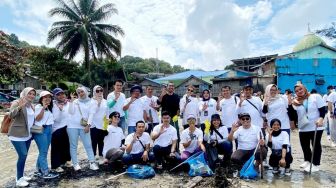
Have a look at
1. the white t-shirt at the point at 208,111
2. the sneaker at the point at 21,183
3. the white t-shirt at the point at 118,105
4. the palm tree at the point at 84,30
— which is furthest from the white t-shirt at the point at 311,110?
A: the palm tree at the point at 84,30

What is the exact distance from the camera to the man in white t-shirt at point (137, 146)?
690cm

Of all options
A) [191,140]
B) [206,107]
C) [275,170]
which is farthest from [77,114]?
[275,170]

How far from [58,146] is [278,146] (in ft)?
15.7

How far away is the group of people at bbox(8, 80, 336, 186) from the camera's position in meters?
6.24

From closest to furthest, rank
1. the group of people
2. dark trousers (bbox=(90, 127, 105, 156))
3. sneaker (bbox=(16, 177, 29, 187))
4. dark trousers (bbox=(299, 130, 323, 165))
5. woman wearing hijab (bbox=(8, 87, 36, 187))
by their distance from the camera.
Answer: woman wearing hijab (bbox=(8, 87, 36, 187)) < sneaker (bbox=(16, 177, 29, 187)) < the group of people < dark trousers (bbox=(299, 130, 323, 165)) < dark trousers (bbox=(90, 127, 105, 156))

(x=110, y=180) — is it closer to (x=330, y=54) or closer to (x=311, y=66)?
(x=311, y=66)

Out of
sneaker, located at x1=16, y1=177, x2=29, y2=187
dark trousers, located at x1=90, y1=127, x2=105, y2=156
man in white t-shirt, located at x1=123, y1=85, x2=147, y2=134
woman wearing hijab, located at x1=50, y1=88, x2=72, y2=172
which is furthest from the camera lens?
man in white t-shirt, located at x1=123, y1=85, x2=147, y2=134

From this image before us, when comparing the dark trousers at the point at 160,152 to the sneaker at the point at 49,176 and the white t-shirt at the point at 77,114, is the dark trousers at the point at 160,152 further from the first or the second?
the sneaker at the point at 49,176

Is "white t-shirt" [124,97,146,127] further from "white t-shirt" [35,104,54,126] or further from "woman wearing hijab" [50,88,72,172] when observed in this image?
"white t-shirt" [35,104,54,126]

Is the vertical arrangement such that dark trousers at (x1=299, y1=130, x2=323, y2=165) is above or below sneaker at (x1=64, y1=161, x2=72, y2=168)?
above

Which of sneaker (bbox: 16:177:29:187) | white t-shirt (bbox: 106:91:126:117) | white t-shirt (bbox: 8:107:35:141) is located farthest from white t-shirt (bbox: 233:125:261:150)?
sneaker (bbox: 16:177:29:187)

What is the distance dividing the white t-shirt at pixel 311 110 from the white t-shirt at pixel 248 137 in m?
0.95

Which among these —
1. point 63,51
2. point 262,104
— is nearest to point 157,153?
point 262,104

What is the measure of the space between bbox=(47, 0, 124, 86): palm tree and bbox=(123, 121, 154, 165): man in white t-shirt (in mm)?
23043
